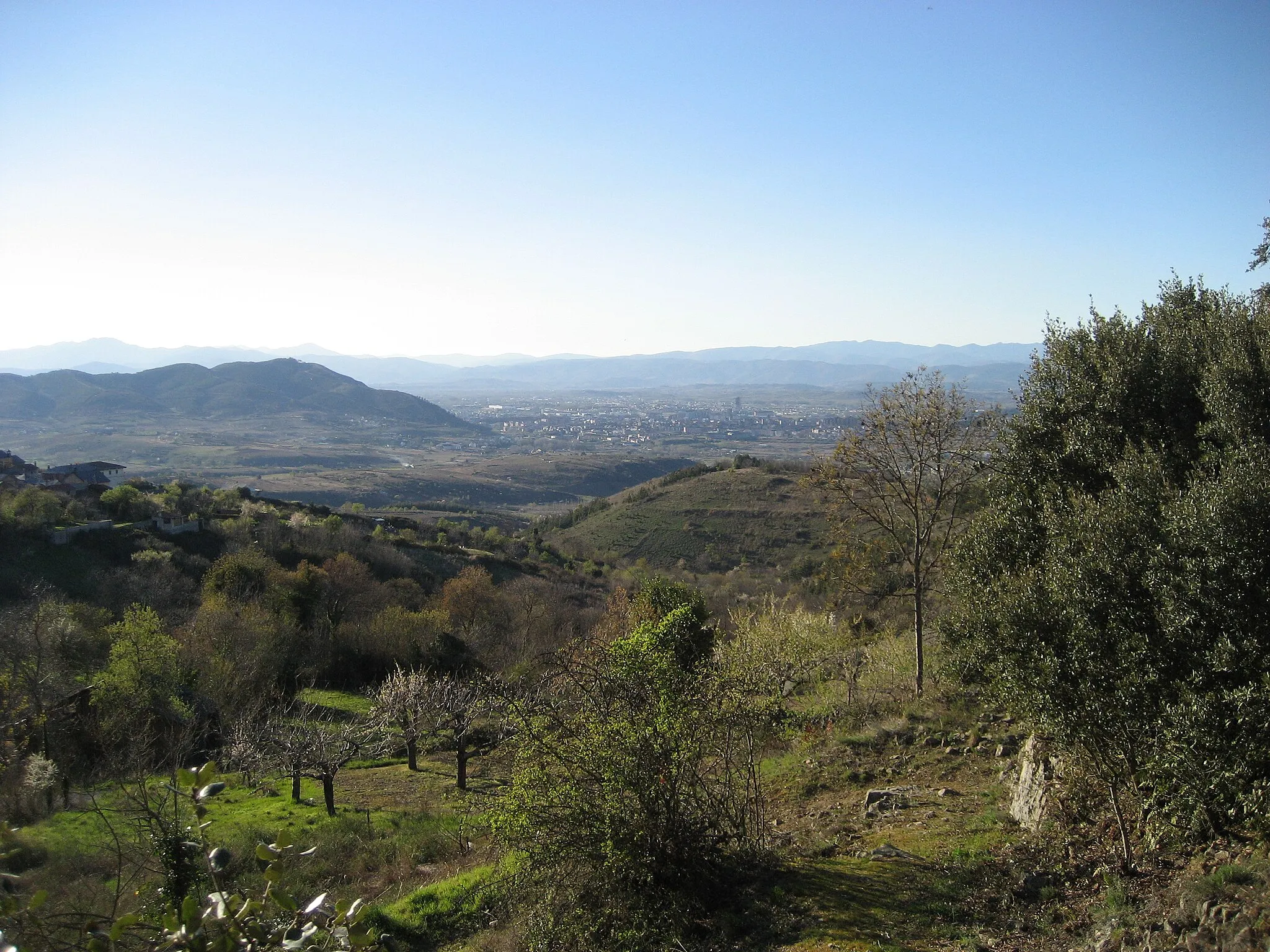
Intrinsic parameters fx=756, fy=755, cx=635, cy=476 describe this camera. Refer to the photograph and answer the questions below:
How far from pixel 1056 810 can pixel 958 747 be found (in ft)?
12.9

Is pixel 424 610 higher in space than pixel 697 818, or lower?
lower

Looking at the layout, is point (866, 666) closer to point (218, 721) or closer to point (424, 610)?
point (218, 721)

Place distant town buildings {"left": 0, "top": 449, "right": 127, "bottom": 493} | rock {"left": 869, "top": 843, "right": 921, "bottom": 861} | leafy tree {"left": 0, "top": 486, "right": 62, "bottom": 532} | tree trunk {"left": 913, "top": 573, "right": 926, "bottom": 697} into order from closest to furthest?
rock {"left": 869, "top": 843, "right": 921, "bottom": 861} → tree trunk {"left": 913, "top": 573, "right": 926, "bottom": 697} → leafy tree {"left": 0, "top": 486, "right": 62, "bottom": 532} → distant town buildings {"left": 0, "top": 449, "right": 127, "bottom": 493}

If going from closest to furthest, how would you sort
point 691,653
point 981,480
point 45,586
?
1. point 981,480
2. point 691,653
3. point 45,586

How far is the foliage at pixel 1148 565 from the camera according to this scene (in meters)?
6.49

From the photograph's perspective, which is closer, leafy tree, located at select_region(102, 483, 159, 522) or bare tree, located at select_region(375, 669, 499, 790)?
bare tree, located at select_region(375, 669, 499, 790)

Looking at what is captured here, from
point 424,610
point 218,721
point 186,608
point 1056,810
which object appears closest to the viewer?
point 1056,810

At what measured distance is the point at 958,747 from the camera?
1264cm

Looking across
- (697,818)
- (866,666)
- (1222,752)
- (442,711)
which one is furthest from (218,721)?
(1222,752)

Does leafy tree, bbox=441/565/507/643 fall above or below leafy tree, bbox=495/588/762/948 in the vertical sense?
below

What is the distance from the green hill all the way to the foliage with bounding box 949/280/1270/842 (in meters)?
49.0

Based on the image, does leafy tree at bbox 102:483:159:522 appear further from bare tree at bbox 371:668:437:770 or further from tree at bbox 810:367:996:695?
tree at bbox 810:367:996:695

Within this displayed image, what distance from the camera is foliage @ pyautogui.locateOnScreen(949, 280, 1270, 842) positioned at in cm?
649

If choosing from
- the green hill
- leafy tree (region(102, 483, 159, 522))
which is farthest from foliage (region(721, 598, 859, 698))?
leafy tree (region(102, 483, 159, 522))
